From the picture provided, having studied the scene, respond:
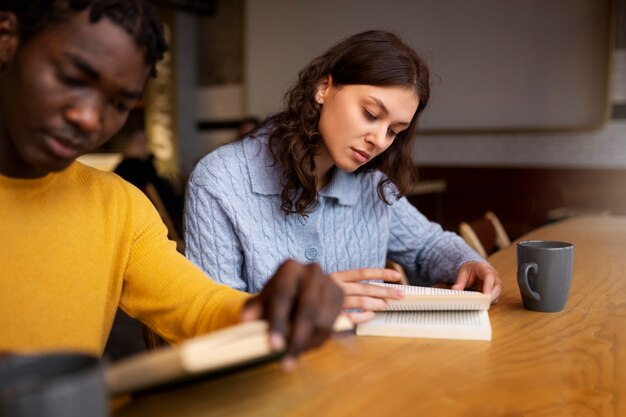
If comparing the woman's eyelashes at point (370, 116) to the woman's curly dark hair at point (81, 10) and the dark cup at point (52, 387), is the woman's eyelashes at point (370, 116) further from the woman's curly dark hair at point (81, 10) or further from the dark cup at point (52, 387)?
the dark cup at point (52, 387)

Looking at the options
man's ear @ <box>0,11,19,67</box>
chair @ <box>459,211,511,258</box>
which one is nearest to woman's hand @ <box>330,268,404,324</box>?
man's ear @ <box>0,11,19,67</box>

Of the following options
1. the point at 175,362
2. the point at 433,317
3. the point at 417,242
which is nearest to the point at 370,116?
the point at 417,242

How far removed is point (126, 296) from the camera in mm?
1002

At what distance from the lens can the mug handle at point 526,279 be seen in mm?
1107

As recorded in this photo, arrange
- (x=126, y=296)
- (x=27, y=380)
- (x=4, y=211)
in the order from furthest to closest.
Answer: (x=126, y=296)
(x=4, y=211)
(x=27, y=380)

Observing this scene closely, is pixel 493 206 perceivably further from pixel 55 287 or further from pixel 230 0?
pixel 55 287

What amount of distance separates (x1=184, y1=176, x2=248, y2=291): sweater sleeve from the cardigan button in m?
0.16

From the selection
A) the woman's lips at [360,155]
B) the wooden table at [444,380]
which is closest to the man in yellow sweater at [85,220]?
the wooden table at [444,380]

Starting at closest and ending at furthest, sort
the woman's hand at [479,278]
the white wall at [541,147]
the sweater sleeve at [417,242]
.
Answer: the woman's hand at [479,278], the sweater sleeve at [417,242], the white wall at [541,147]

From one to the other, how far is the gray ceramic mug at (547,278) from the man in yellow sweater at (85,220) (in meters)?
0.57

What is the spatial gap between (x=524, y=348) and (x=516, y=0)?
4.29m

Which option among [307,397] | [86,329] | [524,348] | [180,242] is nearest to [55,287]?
[86,329]

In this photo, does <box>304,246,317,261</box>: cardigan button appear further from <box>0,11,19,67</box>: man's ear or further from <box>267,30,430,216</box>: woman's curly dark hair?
<box>0,11,19,67</box>: man's ear

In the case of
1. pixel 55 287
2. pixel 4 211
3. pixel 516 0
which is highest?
pixel 516 0
